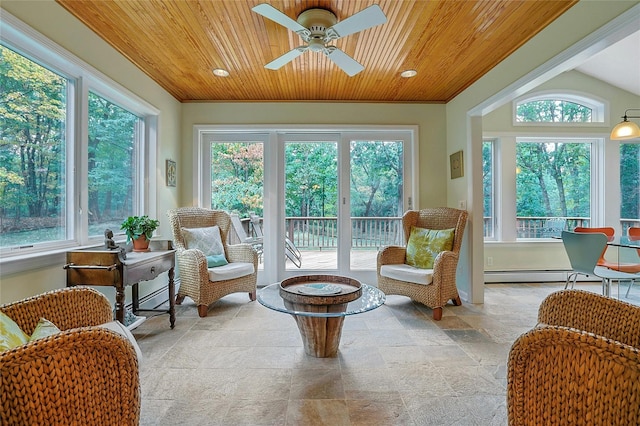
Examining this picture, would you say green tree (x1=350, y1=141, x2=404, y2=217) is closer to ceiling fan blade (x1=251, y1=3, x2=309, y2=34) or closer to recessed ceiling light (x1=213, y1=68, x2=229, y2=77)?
recessed ceiling light (x1=213, y1=68, x2=229, y2=77)

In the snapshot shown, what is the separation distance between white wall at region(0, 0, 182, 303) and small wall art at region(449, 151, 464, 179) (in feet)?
11.6

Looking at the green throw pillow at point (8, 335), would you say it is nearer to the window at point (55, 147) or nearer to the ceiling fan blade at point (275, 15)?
the window at point (55, 147)

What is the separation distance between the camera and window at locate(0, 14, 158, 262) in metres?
1.86

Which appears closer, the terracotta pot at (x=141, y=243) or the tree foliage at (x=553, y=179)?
the terracotta pot at (x=141, y=243)

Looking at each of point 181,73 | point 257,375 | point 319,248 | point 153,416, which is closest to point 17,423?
point 153,416

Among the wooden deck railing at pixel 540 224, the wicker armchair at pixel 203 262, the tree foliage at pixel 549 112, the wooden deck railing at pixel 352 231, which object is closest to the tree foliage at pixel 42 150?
the wicker armchair at pixel 203 262

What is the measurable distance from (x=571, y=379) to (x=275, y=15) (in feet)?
7.56

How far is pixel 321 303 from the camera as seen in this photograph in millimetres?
1979

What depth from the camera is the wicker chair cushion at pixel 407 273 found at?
3.04m

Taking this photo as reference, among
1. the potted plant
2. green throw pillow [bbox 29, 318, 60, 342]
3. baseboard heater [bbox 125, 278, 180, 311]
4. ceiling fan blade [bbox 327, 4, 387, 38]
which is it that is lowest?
baseboard heater [bbox 125, 278, 180, 311]

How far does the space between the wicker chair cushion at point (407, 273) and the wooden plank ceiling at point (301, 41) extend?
6.80 feet

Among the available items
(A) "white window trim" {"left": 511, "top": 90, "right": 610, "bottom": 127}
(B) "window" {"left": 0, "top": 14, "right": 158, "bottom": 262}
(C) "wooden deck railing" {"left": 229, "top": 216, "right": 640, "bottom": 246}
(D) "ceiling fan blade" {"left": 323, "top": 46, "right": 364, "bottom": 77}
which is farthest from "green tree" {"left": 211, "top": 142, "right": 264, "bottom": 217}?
(A) "white window trim" {"left": 511, "top": 90, "right": 610, "bottom": 127}

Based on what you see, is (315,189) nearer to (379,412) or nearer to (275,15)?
(275,15)

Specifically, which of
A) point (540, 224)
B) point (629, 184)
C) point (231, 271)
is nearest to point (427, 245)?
point (231, 271)
